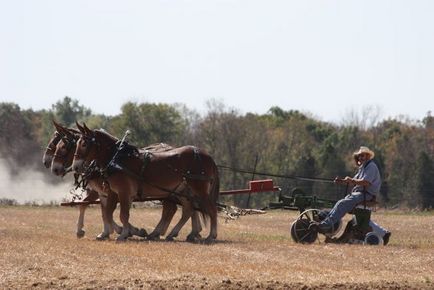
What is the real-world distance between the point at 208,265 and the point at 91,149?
6315mm

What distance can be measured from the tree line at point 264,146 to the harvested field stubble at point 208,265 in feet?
134

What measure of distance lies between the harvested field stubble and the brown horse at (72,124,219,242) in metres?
0.93

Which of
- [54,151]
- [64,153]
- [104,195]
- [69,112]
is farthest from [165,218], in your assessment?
[69,112]

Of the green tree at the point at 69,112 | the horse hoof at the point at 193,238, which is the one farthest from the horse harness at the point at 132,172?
the green tree at the point at 69,112

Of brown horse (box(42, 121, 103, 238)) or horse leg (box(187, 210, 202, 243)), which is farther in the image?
brown horse (box(42, 121, 103, 238))

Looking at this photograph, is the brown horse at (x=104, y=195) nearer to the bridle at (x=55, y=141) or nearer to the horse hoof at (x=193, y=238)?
the horse hoof at (x=193, y=238)

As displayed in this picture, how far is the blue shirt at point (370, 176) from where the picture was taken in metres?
21.0

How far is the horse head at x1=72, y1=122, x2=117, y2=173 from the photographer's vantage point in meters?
21.9

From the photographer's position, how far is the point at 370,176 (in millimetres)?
20953

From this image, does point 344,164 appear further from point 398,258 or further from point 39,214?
point 398,258

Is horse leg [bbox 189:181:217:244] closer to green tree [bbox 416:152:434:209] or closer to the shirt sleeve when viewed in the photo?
the shirt sleeve

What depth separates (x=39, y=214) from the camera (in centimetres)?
3697

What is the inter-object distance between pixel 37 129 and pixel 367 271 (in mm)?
87431

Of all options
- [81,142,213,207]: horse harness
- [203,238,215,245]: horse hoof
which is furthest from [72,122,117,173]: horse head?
A: [203,238,215,245]: horse hoof
